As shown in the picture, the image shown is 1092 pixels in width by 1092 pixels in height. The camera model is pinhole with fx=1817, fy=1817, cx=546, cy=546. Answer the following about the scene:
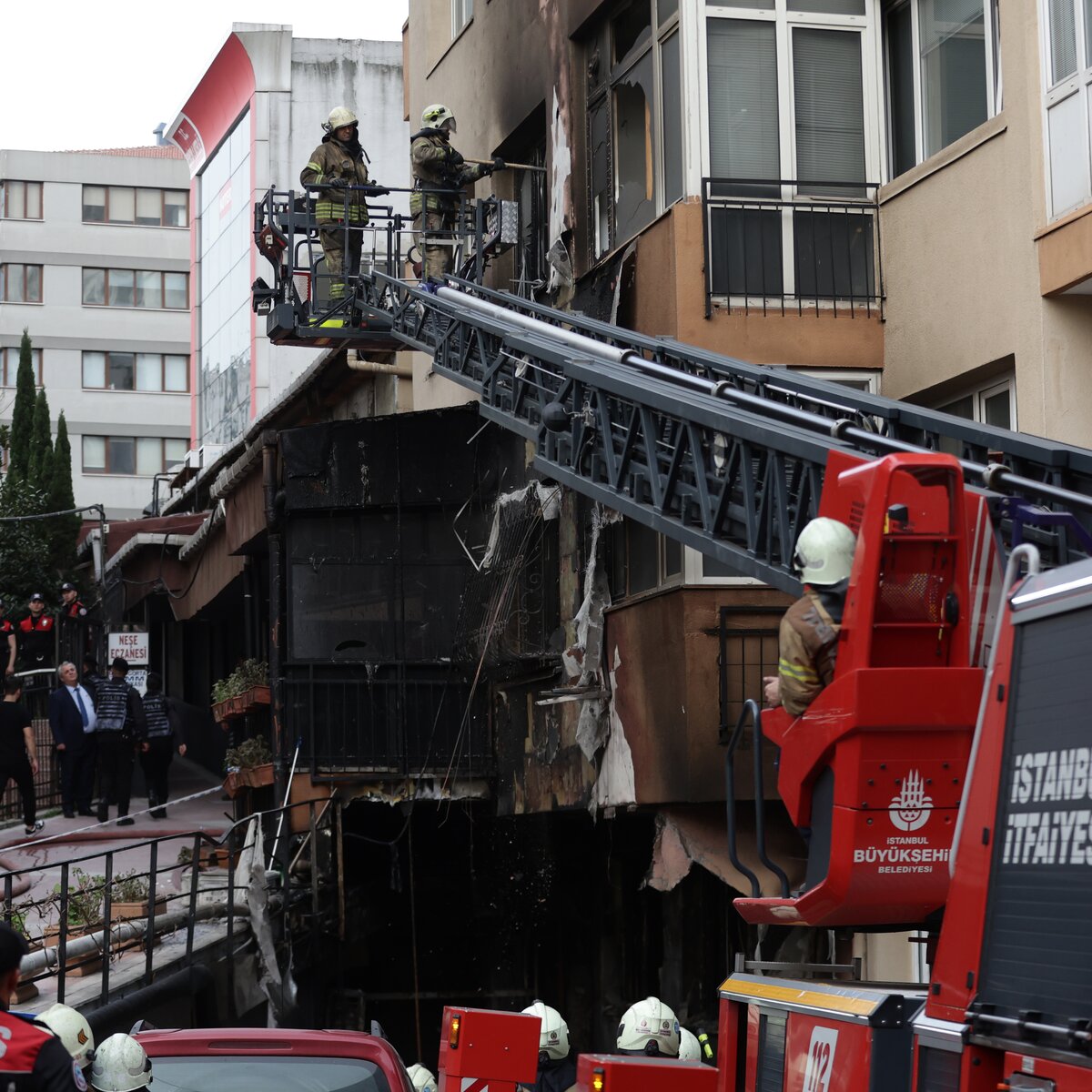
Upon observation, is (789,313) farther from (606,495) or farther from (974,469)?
(974,469)

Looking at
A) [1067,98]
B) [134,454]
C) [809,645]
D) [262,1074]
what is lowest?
[262,1074]

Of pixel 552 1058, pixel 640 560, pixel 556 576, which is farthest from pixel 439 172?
pixel 552 1058

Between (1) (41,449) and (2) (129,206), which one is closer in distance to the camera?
(1) (41,449)

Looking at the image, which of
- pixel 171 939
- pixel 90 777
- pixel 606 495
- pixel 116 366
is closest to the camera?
pixel 606 495

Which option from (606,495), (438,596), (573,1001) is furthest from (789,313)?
(573,1001)

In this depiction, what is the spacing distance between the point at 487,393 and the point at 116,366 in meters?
48.7

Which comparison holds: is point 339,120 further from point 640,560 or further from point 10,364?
point 10,364

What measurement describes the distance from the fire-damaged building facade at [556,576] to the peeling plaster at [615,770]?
4cm

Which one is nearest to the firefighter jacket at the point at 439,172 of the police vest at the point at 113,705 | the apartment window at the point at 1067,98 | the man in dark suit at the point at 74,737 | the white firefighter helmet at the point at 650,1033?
the police vest at the point at 113,705

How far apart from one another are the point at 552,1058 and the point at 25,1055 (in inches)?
220

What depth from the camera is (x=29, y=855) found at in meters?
18.3

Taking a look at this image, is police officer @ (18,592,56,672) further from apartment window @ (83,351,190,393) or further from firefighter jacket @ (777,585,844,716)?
apartment window @ (83,351,190,393)

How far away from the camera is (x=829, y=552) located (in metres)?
6.97

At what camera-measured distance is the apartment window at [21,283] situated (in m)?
59.3
